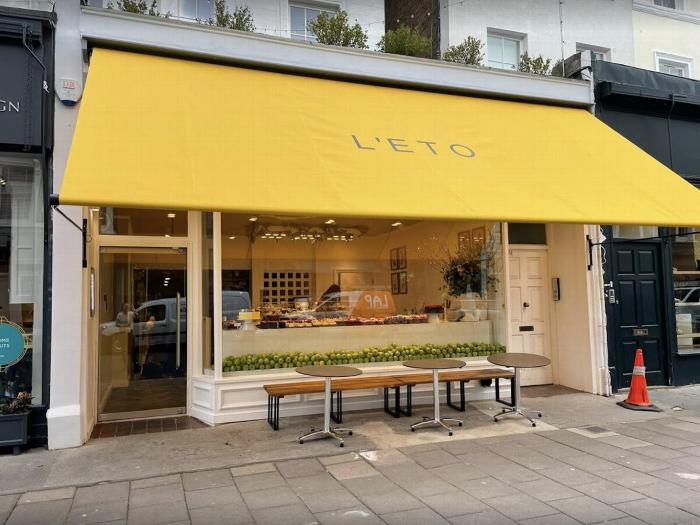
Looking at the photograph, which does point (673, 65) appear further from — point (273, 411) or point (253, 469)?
point (253, 469)

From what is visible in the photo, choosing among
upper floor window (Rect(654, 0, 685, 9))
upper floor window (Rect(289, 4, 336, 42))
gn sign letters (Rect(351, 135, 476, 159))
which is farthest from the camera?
upper floor window (Rect(654, 0, 685, 9))

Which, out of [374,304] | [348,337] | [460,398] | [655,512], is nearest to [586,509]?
[655,512]

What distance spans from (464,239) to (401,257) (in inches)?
44.0

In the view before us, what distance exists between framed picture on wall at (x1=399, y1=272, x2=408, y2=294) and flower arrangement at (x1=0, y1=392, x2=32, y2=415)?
17.5 ft

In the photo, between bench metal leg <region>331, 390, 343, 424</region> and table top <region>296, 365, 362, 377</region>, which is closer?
table top <region>296, 365, 362, 377</region>

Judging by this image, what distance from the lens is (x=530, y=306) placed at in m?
8.78

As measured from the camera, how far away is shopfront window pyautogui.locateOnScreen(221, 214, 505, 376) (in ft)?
23.5

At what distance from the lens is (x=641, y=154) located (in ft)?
23.6

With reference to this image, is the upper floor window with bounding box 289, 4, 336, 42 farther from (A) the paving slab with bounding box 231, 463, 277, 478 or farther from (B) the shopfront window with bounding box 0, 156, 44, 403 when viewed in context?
(A) the paving slab with bounding box 231, 463, 277, 478

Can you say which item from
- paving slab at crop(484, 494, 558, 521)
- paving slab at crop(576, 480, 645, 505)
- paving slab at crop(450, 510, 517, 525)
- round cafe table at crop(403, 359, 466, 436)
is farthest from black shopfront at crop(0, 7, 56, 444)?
paving slab at crop(576, 480, 645, 505)

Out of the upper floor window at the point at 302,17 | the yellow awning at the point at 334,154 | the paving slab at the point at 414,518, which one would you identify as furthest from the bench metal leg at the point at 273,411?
the upper floor window at the point at 302,17

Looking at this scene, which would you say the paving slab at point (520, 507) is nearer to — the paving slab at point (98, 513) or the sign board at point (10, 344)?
the paving slab at point (98, 513)

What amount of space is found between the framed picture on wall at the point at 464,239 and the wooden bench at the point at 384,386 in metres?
2.18

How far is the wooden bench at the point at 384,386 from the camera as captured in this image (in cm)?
627
